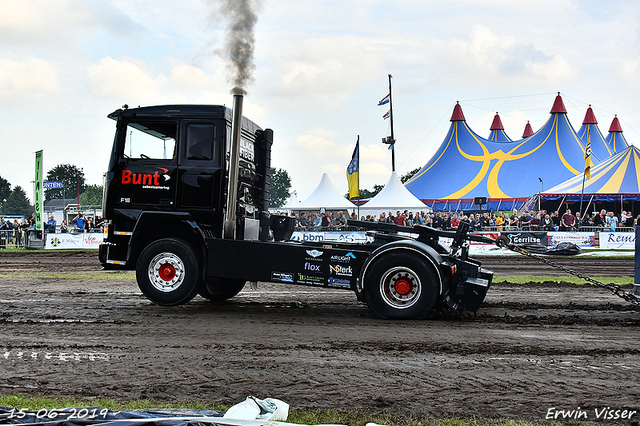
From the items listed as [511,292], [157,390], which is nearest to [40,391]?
[157,390]

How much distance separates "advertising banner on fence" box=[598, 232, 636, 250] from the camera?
72.7ft

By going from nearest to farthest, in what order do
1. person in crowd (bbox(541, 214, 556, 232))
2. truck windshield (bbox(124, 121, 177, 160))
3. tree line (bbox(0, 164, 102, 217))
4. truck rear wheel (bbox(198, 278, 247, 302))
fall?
truck windshield (bbox(124, 121, 177, 160)) → truck rear wheel (bbox(198, 278, 247, 302)) → person in crowd (bbox(541, 214, 556, 232)) → tree line (bbox(0, 164, 102, 217))

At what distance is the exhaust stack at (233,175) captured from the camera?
7855 millimetres

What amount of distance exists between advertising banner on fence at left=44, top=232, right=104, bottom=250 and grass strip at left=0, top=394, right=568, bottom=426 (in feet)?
74.9

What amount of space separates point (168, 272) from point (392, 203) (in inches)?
888

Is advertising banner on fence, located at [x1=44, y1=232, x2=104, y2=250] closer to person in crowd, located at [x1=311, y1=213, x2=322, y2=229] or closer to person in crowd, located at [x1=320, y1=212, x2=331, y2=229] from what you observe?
person in crowd, located at [x1=311, y1=213, x2=322, y2=229]

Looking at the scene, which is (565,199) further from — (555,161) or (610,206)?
(555,161)

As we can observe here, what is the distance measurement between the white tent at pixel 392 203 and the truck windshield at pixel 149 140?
22.0 m

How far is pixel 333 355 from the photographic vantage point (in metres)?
5.46

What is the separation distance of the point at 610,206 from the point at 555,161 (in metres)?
6.88

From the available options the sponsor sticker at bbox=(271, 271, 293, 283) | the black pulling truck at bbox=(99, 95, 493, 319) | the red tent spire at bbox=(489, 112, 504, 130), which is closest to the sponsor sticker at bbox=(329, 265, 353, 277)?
the black pulling truck at bbox=(99, 95, 493, 319)

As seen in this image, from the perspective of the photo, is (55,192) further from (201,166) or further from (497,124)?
(201,166)

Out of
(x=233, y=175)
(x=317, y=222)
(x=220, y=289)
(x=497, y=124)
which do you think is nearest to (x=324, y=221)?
(x=317, y=222)

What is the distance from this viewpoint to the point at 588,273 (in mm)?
14562
